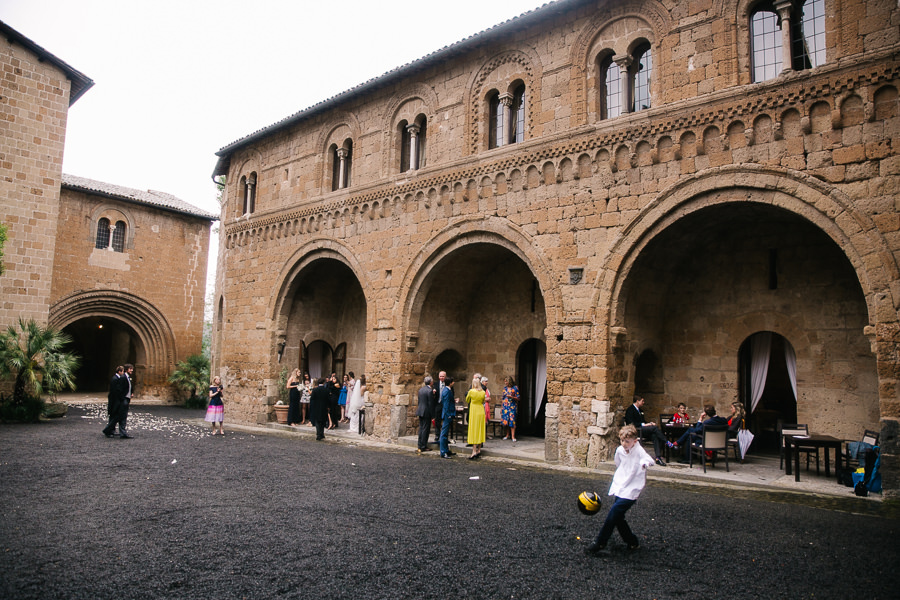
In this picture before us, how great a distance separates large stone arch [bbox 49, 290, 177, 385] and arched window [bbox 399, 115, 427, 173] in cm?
1538

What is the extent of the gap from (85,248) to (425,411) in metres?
17.7

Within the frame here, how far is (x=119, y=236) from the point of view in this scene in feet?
76.2

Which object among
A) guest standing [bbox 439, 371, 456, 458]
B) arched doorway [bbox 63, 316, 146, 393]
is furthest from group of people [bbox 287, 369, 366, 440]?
arched doorway [bbox 63, 316, 146, 393]

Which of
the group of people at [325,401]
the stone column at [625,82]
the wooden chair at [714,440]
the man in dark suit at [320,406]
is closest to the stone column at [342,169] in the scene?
the group of people at [325,401]

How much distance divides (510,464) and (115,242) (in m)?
20.1

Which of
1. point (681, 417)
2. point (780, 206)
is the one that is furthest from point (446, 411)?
point (780, 206)

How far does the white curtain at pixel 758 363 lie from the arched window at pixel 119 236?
23.0 m

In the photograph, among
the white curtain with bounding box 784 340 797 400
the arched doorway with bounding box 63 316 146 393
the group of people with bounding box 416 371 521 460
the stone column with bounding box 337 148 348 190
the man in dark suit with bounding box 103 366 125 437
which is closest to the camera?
the white curtain with bounding box 784 340 797 400

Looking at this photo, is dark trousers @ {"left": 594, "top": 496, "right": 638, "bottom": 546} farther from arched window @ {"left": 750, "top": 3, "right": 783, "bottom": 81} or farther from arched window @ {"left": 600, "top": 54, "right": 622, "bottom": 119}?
arched window @ {"left": 600, "top": 54, "right": 622, "bottom": 119}

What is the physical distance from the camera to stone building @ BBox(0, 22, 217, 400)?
16.0 m

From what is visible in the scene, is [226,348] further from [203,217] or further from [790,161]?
[790,161]

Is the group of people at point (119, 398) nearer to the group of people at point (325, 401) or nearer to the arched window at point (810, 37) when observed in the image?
the group of people at point (325, 401)

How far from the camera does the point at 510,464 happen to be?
1055 centimetres

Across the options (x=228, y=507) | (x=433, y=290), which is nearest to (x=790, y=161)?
(x=433, y=290)
